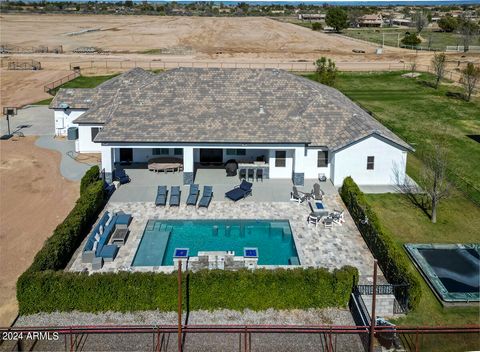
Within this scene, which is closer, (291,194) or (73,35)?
(291,194)

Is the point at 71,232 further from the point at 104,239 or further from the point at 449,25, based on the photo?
the point at 449,25

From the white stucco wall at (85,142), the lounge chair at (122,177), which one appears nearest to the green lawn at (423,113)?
the lounge chair at (122,177)

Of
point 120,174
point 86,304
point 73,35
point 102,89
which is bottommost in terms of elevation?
point 86,304

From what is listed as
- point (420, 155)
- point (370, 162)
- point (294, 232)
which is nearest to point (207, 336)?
point (294, 232)

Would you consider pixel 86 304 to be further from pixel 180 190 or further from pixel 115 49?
pixel 115 49

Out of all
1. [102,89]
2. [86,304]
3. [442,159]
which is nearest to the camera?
[86,304]

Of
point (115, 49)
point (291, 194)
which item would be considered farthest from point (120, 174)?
point (115, 49)

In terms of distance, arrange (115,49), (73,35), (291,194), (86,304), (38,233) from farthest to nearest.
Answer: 1. (73,35)
2. (115,49)
3. (291,194)
4. (38,233)
5. (86,304)

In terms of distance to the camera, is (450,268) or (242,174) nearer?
(450,268)
